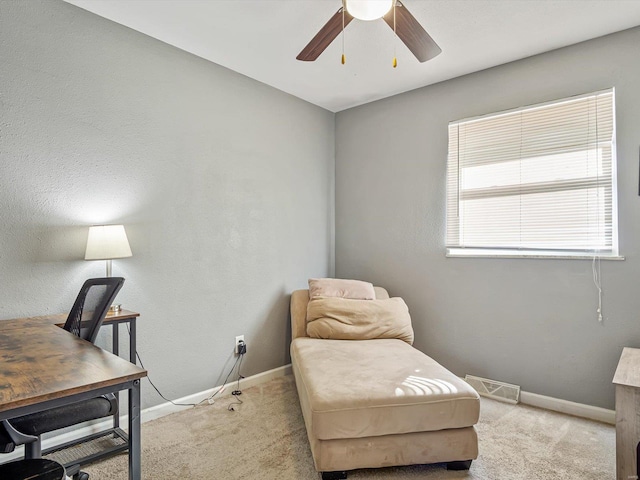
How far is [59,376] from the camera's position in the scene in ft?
3.57

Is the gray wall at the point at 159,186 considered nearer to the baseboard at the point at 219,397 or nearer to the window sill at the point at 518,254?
the baseboard at the point at 219,397

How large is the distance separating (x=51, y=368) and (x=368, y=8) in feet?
5.97

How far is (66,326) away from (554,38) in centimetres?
329

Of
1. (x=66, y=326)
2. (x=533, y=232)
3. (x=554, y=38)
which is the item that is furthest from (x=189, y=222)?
(x=554, y=38)

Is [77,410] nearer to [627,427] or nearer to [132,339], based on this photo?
[132,339]

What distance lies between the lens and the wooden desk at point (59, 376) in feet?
3.18

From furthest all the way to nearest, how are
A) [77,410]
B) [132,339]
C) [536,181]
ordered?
[536,181]
[132,339]
[77,410]

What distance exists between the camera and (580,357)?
2479mm

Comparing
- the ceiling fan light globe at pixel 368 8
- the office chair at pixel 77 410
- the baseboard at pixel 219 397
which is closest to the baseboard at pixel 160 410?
the baseboard at pixel 219 397

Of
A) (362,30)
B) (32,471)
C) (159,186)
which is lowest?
(32,471)

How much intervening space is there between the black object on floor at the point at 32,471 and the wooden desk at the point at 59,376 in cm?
20

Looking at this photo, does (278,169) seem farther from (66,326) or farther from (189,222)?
(66,326)

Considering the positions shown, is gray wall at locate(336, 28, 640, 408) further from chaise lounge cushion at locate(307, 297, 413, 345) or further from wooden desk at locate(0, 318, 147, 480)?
wooden desk at locate(0, 318, 147, 480)

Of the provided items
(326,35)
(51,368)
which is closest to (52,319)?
A: (51,368)
